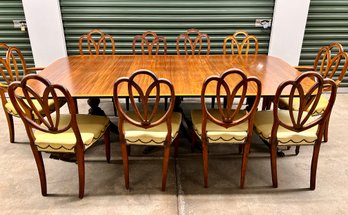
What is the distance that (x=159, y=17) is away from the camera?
3.76 m

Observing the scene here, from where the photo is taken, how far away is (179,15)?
148 inches

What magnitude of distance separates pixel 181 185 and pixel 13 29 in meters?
3.24

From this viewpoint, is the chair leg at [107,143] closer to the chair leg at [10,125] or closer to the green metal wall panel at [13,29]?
the chair leg at [10,125]

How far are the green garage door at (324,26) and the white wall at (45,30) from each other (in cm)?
340

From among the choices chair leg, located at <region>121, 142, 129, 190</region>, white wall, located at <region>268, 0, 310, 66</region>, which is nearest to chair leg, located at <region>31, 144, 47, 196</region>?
chair leg, located at <region>121, 142, 129, 190</region>

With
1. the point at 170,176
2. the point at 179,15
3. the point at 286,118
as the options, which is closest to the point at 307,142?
the point at 286,118

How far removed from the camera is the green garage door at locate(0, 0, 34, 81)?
144 inches

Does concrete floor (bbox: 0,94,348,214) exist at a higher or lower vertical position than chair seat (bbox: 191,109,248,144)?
lower

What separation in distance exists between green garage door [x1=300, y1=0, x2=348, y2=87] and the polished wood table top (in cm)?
136

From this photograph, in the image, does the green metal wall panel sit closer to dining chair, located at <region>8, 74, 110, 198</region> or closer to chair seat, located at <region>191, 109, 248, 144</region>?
dining chair, located at <region>8, 74, 110, 198</region>

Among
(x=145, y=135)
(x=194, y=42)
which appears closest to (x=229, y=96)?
(x=145, y=135)

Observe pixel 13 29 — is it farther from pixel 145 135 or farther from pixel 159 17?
pixel 145 135

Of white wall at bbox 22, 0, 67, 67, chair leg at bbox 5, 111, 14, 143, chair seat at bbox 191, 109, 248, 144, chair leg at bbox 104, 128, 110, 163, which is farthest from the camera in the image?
white wall at bbox 22, 0, 67, 67

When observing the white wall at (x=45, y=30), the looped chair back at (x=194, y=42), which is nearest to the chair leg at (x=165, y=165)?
the looped chair back at (x=194, y=42)
